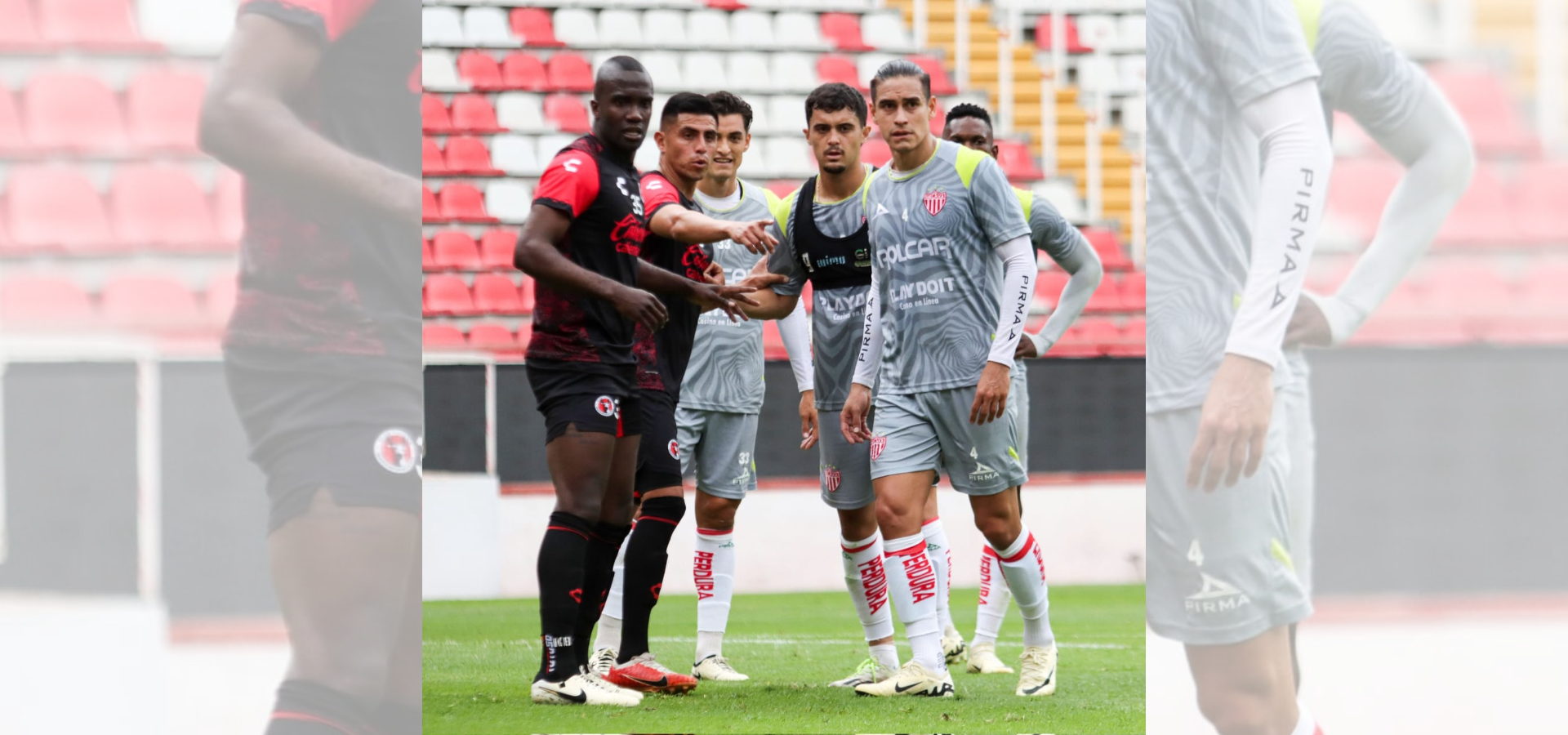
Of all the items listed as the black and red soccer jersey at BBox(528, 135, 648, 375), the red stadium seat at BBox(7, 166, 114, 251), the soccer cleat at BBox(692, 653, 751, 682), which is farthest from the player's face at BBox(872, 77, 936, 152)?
the red stadium seat at BBox(7, 166, 114, 251)

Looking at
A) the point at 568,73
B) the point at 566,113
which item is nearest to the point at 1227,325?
the point at 566,113

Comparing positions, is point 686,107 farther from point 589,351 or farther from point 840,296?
point 589,351

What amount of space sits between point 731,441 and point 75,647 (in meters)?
2.77

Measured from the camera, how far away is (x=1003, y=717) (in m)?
3.94

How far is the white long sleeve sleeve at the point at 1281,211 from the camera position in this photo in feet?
8.46

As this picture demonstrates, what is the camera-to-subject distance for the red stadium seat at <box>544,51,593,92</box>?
460 inches

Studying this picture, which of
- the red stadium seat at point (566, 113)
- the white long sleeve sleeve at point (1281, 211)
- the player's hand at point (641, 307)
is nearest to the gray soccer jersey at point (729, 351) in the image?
the player's hand at point (641, 307)

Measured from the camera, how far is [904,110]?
4.37m

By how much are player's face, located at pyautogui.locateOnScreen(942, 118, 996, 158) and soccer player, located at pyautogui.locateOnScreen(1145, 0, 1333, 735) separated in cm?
291

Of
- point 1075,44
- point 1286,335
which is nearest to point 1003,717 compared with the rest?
point 1286,335

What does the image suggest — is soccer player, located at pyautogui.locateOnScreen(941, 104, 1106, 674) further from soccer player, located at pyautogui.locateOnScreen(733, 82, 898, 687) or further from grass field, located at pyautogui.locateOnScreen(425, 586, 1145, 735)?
soccer player, located at pyautogui.locateOnScreen(733, 82, 898, 687)

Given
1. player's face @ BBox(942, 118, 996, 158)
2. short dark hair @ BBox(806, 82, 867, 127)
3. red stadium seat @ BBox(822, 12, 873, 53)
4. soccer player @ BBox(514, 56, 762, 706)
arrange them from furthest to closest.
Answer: red stadium seat @ BBox(822, 12, 873, 53), player's face @ BBox(942, 118, 996, 158), short dark hair @ BBox(806, 82, 867, 127), soccer player @ BBox(514, 56, 762, 706)

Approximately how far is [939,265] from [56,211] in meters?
2.42

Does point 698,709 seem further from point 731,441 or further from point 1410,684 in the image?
point 1410,684
